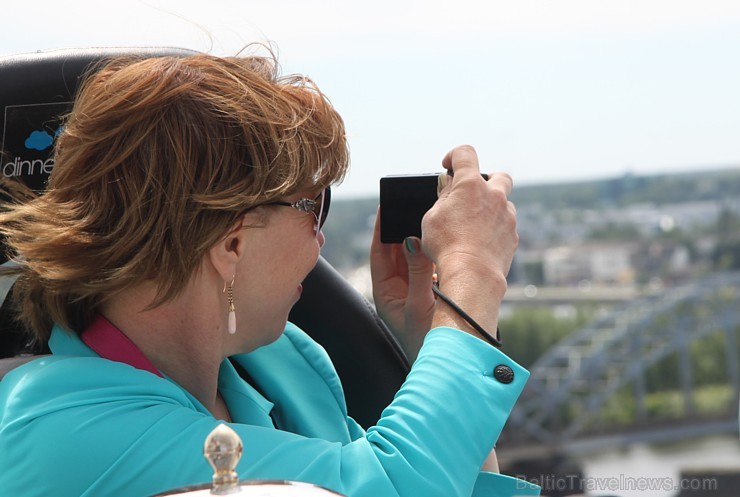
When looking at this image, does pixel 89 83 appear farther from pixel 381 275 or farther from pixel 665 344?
pixel 665 344

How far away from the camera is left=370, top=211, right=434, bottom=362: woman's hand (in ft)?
4.53

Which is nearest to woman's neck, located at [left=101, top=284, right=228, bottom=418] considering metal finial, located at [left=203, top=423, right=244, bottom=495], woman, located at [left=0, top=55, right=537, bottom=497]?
woman, located at [left=0, top=55, right=537, bottom=497]

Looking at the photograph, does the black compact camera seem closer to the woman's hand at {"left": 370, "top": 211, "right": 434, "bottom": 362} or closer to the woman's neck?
the woman's hand at {"left": 370, "top": 211, "right": 434, "bottom": 362}

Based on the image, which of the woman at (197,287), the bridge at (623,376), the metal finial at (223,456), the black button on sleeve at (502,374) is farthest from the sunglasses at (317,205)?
the bridge at (623,376)

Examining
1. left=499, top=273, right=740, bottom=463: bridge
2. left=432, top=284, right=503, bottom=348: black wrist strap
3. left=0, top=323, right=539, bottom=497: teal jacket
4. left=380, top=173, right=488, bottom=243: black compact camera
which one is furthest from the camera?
left=499, top=273, right=740, bottom=463: bridge

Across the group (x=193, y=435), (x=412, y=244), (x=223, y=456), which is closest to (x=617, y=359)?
(x=412, y=244)

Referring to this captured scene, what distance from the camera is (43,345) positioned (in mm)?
1222

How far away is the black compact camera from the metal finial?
69cm

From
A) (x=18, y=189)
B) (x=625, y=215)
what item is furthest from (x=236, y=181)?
(x=625, y=215)

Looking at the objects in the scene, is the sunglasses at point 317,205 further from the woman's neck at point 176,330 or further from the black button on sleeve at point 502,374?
the black button on sleeve at point 502,374

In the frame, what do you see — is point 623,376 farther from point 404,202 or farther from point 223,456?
point 223,456

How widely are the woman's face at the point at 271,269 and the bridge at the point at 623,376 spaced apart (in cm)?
4123

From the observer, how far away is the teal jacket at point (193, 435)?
37.3 inches

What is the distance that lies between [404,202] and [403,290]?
203 mm
